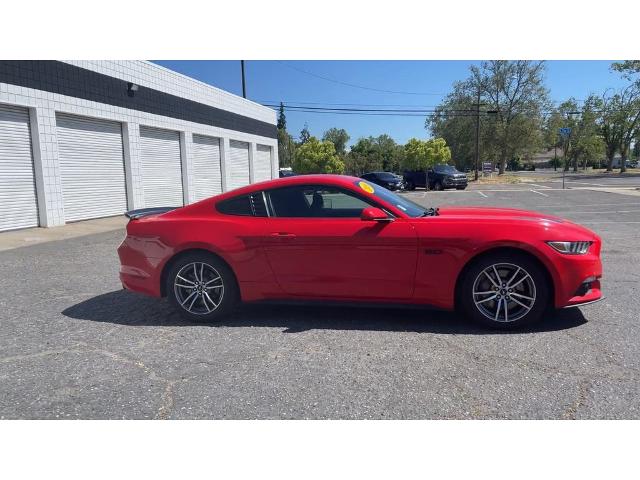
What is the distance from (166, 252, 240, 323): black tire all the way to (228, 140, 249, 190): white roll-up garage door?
64.1 feet

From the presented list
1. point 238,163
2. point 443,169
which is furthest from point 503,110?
point 238,163

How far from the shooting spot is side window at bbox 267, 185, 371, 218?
420cm

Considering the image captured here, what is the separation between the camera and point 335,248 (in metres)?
4.04

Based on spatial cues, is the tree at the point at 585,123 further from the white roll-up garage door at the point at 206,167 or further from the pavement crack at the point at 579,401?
the pavement crack at the point at 579,401

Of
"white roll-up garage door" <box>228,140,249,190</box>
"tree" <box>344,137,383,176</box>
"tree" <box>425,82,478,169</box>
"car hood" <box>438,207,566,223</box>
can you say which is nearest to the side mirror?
"car hood" <box>438,207,566,223</box>

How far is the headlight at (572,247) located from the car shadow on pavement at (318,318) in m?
0.68

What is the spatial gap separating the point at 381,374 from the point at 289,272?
55.4 inches

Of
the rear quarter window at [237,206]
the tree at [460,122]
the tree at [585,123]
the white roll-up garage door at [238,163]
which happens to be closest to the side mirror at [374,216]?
the rear quarter window at [237,206]

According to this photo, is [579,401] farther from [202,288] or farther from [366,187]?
[202,288]

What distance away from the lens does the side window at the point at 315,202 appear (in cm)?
420

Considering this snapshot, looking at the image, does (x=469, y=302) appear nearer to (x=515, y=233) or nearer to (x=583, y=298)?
(x=515, y=233)

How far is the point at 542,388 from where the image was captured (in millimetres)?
2889

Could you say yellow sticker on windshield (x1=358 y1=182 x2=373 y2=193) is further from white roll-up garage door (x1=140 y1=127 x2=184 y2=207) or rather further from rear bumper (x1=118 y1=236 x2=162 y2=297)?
white roll-up garage door (x1=140 y1=127 x2=184 y2=207)

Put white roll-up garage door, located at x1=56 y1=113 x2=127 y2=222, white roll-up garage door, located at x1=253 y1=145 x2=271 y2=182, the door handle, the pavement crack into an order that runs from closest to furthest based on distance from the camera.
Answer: the pavement crack < the door handle < white roll-up garage door, located at x1=56 y1=113 x2=127 y2=222 < white roll-up garage door, located at x1=253 y1=145 x2=271 y2=182
